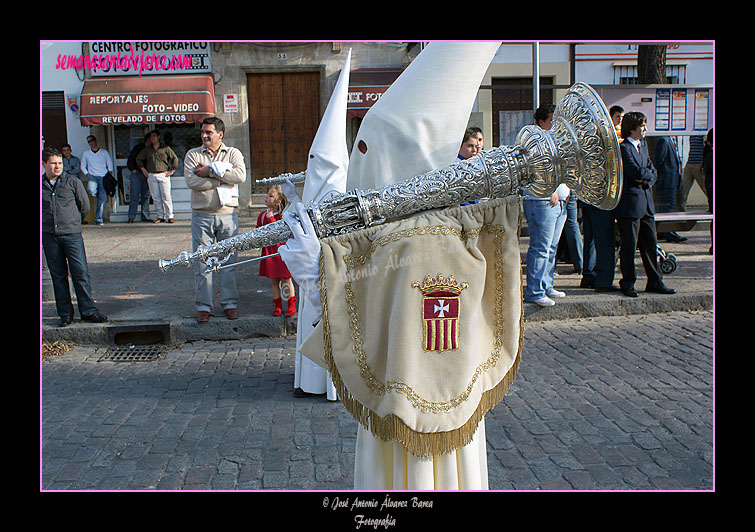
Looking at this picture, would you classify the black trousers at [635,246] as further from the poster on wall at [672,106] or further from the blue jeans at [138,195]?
the blue jeans at [138,195]

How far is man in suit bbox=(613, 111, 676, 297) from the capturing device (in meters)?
7.03

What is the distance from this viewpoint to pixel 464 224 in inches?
83.9

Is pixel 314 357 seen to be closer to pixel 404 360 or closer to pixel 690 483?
pixel 404 360

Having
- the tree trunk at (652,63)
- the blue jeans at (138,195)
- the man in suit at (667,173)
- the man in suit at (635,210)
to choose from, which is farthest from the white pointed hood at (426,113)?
the blue jeans at (138,195)

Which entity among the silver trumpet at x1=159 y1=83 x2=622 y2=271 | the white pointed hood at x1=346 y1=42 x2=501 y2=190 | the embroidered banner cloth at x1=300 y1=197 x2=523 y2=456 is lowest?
the embroidered banner cloth at x1=300 y1=197 x2=523 y2=456

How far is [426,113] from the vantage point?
217cm

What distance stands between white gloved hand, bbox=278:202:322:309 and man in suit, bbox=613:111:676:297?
222 inches

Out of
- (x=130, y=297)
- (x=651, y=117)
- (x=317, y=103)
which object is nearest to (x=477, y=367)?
(x=130, y=297)

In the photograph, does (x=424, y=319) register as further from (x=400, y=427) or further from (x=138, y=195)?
(x=138, y=195)

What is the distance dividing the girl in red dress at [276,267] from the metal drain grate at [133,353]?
1.22 meters

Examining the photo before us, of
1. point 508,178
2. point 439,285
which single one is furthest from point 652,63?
point 439,285

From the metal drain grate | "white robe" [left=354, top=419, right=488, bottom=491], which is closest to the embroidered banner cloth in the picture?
"white robe" [left=354, top=419, right=488, bottom=491]

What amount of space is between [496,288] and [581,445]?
2.18 metres

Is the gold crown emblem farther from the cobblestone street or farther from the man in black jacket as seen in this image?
the man in black jacket
